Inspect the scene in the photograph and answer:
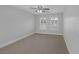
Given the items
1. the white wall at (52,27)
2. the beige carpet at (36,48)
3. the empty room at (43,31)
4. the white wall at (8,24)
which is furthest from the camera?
the white wall at (52,27)

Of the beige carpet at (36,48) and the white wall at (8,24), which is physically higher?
the white wall at (8,24)

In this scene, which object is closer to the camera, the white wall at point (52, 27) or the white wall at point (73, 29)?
the white wall at point (73, 29)

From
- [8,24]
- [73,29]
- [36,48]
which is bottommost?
[36,48]

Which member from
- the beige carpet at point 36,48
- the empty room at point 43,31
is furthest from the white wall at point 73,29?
the beige carpet at point 36,48

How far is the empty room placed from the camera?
3.06 meters

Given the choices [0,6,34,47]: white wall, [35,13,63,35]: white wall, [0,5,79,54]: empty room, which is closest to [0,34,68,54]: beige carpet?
[0,5,79,54]: empty room

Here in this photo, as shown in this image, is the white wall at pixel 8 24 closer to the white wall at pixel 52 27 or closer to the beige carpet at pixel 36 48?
the beige carpet at pixel 36 48

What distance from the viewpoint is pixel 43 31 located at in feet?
33.2

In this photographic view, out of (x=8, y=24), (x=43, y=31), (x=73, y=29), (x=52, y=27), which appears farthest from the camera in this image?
(x=43, y=31)

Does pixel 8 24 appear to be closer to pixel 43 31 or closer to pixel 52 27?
pixel 43 31

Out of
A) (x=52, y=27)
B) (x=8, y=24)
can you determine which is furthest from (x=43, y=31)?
(x=8, y=24)

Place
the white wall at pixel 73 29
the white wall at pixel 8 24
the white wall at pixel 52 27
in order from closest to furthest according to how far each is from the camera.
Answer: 1. the white wall at pixel 73 29
2. the white wall at pixel 8 24
3. the white wall at pixel 52 27

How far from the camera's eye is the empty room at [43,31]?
306 cm

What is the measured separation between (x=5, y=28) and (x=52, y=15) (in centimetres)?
588
